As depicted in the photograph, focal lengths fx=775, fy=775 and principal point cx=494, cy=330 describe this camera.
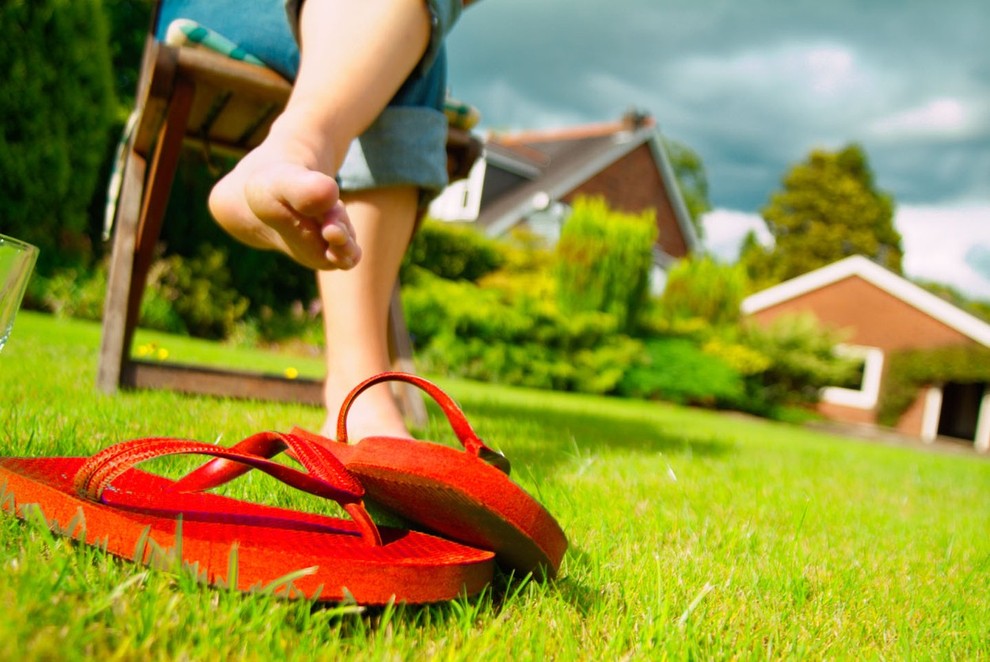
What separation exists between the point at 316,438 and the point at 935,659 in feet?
2.51

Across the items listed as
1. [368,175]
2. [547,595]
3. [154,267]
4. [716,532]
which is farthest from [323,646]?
[154,267]

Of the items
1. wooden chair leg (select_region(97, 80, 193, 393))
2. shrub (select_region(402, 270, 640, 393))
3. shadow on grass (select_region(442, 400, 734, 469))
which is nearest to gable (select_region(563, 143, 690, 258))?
shrub (select_region(402, 270, 640, 393))

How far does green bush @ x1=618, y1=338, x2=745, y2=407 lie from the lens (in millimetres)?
10055

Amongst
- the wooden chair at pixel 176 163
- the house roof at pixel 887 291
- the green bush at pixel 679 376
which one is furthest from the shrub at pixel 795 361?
the wooden chair at pixel 176 163

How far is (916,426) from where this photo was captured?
1784 cm

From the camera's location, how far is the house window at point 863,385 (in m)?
18.7

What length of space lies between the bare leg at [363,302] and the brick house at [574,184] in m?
15.5

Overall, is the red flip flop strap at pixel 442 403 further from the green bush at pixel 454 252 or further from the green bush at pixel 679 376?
the green bush at pixel 679 376

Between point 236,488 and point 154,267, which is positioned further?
point 154,267

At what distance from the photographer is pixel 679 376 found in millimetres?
10219

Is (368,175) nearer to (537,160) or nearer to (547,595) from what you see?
(547,595)

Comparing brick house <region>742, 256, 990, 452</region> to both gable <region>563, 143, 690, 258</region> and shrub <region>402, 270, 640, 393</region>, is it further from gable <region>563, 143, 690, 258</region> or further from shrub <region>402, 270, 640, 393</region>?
shrub <region>402, 270, 640, 393</region>

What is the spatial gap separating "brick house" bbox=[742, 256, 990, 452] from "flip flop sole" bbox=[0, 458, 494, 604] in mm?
17876

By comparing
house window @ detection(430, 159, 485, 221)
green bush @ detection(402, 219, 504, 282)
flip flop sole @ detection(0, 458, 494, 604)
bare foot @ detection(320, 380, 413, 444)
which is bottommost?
flip flop sole @ detection(0, 458, 494, 604)
